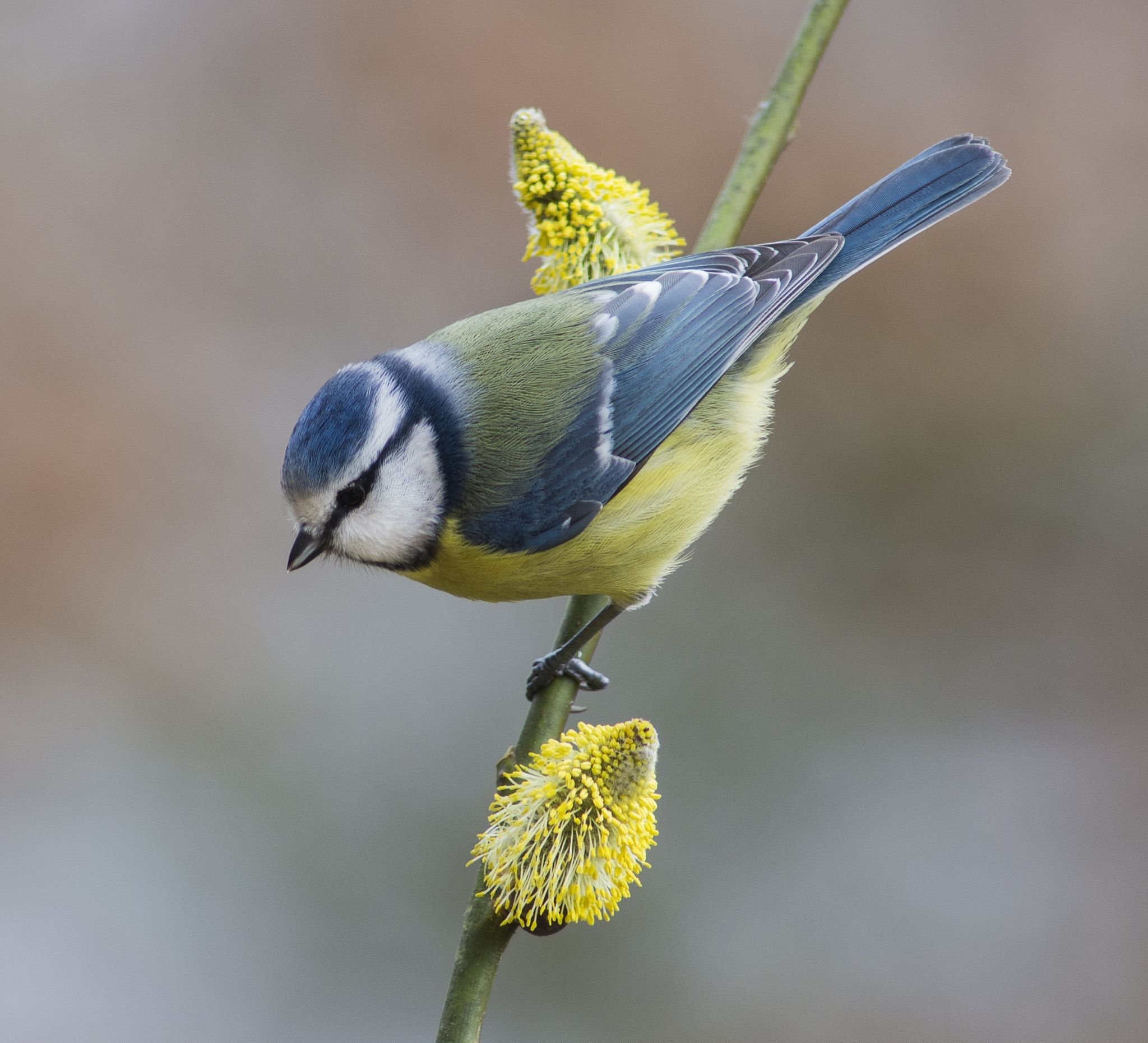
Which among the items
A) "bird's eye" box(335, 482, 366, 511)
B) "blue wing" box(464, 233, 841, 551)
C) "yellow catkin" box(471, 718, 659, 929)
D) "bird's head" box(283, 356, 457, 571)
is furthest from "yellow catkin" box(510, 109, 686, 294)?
"yellow catkin" box(471, 718, 659, 929)

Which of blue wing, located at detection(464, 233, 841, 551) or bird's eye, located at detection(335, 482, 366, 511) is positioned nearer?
bird's eye, located at detection(335, 482, 366, 511)

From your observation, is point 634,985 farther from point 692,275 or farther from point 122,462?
point 122,462

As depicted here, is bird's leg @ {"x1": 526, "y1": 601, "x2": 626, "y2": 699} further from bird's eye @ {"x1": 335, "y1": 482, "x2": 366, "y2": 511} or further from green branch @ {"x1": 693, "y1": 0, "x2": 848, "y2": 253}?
green branch @ {"x1": 693, "y1": 0, "x2": 848, "y2": 253}

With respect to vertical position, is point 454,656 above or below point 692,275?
below

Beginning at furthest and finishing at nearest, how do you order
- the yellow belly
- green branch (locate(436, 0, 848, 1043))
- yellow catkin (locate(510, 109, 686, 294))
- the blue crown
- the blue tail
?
the blue tail → the yellow belly → yellow catkin (locate(510, 109, 686, 294)) → the blue crown → green branch (locate(436, 0, 848, 1043))

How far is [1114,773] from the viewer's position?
140 inches

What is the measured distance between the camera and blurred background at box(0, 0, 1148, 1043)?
318cm

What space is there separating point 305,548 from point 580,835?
0.70 meters

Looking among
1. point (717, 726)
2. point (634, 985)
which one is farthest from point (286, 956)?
point (717, 726)

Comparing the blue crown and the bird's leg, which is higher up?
the blue crown

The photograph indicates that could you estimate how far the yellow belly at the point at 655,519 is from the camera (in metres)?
1.98

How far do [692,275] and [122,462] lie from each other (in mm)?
2532

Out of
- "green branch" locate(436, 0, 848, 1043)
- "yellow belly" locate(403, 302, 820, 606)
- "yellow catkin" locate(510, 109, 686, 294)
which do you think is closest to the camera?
"green branch" locate(436, 0, 848, 1043)

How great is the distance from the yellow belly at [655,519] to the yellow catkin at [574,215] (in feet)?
1.04
